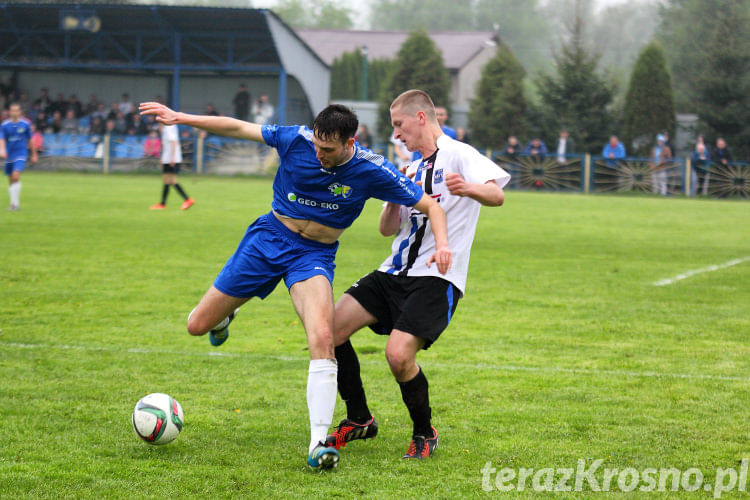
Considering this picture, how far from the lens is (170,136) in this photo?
746 inches

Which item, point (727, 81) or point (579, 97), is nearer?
point (727, 81)

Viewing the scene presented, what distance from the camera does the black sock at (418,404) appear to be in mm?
4801

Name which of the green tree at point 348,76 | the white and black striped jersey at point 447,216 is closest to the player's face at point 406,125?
the white and black striped jersey at point 447,216

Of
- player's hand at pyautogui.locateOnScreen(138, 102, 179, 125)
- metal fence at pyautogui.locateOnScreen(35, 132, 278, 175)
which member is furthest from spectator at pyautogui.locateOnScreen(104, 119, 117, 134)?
player's hand at pyautogui.locateOnScreen(138, 102, 179, 125)

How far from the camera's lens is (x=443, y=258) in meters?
4.65

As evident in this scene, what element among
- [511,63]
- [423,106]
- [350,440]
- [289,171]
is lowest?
[350,440]

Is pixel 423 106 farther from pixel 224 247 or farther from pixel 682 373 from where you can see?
pixel 224 247

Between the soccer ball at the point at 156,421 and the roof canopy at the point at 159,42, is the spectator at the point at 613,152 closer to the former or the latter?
the roof canopy at the point at 159,42

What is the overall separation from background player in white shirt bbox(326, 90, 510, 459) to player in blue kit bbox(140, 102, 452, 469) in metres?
0.23

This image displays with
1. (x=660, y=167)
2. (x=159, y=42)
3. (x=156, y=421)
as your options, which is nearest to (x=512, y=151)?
(x=660, y=167)

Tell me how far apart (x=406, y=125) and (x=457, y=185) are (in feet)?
2.12

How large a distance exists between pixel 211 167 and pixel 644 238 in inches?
839

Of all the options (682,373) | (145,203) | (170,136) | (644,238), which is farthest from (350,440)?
(145,203)

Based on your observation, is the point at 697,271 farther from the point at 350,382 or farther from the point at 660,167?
the point at 660,167
